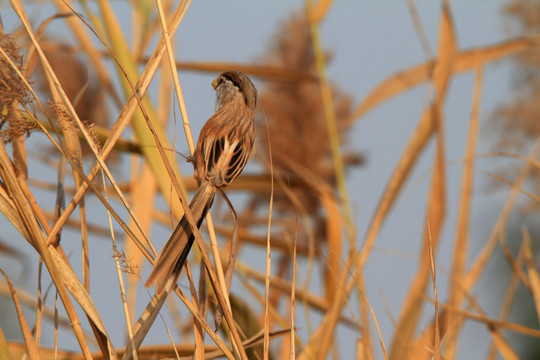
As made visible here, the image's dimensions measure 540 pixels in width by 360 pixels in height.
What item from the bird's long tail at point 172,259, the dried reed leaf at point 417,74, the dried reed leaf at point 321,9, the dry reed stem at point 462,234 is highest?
the dried reed leaf at point 321,9

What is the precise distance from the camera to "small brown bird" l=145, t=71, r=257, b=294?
0.79 m

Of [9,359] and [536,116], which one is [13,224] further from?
[536,116]

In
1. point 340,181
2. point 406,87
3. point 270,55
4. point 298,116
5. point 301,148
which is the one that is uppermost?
point 270,55

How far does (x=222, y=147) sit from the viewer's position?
920 millimetres

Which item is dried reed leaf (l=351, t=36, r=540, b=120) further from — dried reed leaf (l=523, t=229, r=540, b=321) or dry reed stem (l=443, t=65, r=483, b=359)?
dried reed leaf (l=523, t=229, r=540, b=321)

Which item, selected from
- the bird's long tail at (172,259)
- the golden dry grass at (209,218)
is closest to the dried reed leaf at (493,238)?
the golden dry grass at (209,218)

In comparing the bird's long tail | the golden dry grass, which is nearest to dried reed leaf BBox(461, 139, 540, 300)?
the golden dry grass

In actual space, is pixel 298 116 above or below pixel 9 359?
above

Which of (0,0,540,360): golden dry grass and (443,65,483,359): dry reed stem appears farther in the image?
(443,65,483,359): dry reed stem

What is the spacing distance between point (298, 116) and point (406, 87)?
5.30 ft

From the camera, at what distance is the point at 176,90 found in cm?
81

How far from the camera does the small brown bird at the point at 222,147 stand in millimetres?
789

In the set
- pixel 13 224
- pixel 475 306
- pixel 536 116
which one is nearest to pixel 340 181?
pixel 475 306

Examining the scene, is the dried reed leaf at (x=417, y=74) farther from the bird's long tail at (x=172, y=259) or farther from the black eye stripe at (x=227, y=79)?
the bird's long tail at (x=172, y=259)
